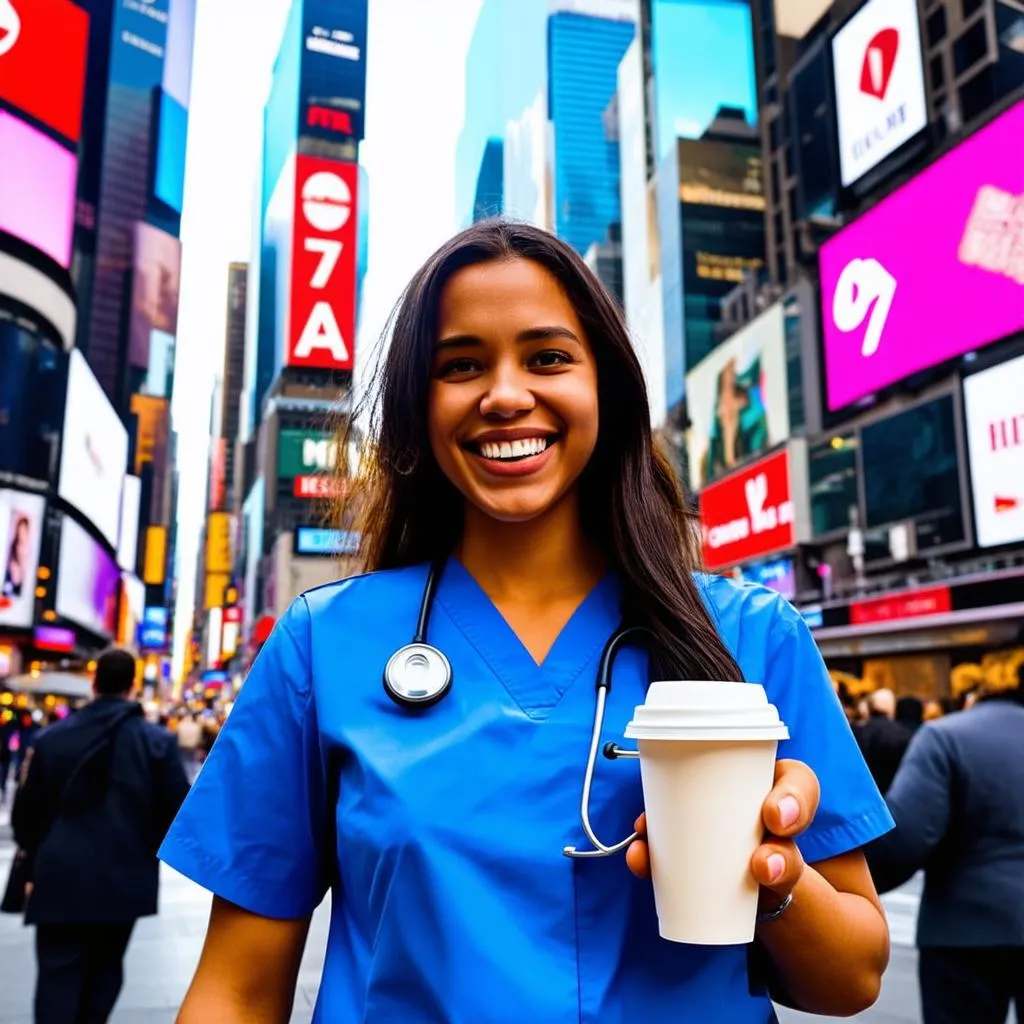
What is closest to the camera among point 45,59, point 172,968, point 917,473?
point 172,968

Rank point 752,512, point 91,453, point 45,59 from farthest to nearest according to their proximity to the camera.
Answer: point 752,512 → point 91,453 → point 45,59

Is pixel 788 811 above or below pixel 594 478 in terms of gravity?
below

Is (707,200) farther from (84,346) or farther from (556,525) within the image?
(556,525)

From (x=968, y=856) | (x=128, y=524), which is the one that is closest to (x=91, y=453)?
(x=128, y=524)

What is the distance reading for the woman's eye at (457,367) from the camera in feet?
5.16

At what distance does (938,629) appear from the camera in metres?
28.4

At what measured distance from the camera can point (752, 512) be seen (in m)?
42.2

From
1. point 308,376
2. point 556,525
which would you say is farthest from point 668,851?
point 308,376

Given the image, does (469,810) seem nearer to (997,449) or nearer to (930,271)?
(997,449)

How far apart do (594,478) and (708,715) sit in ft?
2.43

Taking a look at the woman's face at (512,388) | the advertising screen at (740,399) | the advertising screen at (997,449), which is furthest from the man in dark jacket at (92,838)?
the advertising screen at (740,399)

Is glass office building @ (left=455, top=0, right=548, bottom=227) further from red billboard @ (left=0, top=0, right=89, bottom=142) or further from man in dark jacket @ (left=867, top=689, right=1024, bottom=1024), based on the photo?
man in dark jacket @ (left=867, top=689, right=1024, bottom=1024)

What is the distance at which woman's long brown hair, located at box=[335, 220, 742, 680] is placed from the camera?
1500 millimetres

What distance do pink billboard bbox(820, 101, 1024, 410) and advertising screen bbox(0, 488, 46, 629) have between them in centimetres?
2476
